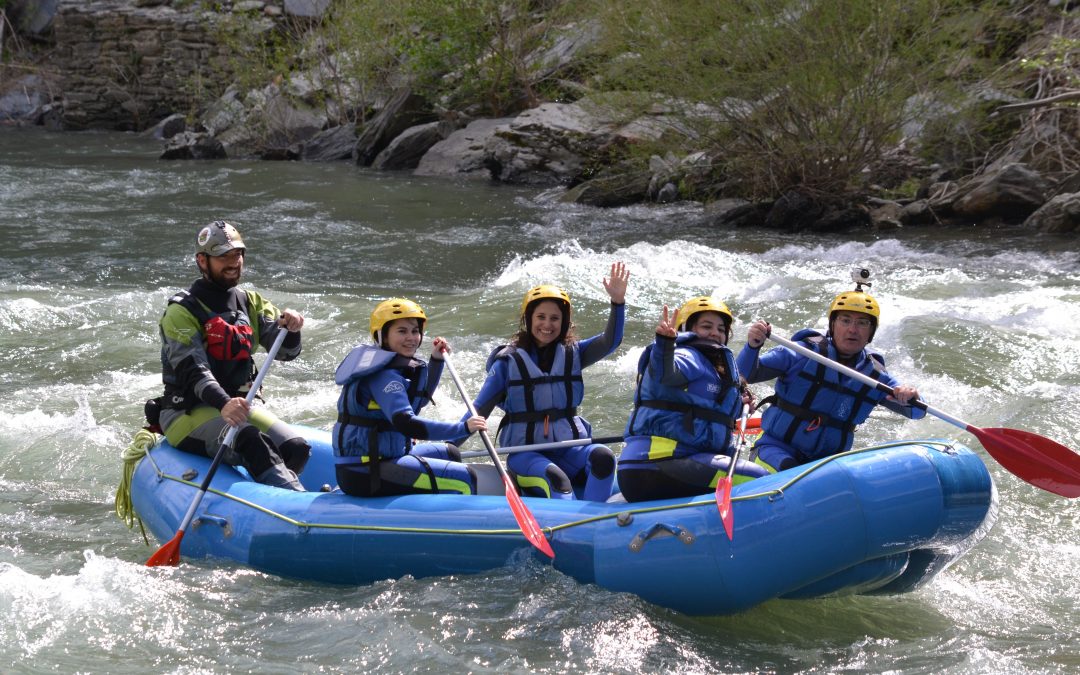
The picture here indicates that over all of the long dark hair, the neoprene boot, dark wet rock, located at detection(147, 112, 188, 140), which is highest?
dark wet rock, located at detection(147, 112, 188, 140)

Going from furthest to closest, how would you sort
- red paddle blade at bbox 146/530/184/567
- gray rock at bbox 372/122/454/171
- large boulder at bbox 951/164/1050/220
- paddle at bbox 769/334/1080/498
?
gray rock at bbox 372/122/454/171, large boulder at bbox 951/164/1050/220, red paddle blade at bbox 146/530/184/567, paddle at bbox 769/334/1080/498

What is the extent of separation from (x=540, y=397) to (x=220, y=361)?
1.31m

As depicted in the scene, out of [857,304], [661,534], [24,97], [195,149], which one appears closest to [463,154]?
[195,149]

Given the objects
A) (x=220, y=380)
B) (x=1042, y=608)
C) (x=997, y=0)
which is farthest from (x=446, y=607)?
(x=997, y=0)

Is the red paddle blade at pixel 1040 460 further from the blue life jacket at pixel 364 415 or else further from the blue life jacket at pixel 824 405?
the blue life jacket at pixel 364 415

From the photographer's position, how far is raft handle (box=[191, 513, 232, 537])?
467 centimetres

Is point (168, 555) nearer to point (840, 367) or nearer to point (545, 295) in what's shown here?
point (545, 295)

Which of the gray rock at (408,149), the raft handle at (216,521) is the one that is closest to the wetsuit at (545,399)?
the raft handle at (216,521)

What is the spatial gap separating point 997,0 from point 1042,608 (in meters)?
9.85

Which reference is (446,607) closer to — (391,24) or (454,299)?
(454,299)

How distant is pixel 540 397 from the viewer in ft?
15.9

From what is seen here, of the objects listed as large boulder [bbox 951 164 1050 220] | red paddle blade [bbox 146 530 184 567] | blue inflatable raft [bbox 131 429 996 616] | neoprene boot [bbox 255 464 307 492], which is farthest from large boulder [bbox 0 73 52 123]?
blue inflatable raft [bbox 131 429 996 616]

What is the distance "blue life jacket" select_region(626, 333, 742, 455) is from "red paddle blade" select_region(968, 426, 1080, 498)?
0.92 metres

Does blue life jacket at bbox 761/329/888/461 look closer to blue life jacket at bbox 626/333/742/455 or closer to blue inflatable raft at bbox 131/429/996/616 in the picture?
blue life jacket at bbox 626/333/742/455
